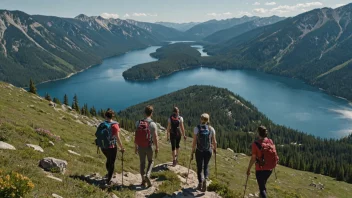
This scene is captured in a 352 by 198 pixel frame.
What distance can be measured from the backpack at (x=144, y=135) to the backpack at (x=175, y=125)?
5024 millimetres

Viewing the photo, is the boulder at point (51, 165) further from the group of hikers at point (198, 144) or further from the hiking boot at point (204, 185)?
the hiking boot at point (204, 185)

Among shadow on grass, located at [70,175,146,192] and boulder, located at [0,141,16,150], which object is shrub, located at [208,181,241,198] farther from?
boulder, located at [0,141,16,150]

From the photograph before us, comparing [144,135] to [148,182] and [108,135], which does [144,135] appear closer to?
[108,135]

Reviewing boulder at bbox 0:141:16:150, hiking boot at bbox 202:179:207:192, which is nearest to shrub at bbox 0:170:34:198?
boulder at bbox 0:141:16:150

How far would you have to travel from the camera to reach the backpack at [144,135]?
62.2ft

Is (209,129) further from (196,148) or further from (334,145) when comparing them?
(334,145)

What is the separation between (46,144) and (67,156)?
2.92 metres

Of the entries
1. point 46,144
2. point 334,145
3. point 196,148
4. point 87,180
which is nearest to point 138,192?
point 87,180

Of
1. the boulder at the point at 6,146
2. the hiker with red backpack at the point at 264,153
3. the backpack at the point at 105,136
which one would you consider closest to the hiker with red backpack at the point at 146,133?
the backpack at the point at 105,136

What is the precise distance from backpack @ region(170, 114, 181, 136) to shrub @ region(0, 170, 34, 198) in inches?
533

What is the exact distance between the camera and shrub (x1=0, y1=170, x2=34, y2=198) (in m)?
11.1

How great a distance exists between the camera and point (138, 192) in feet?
62.0

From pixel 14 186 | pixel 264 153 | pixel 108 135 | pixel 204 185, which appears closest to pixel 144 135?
pixel 108 135

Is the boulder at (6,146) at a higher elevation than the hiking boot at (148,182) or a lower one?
higher
